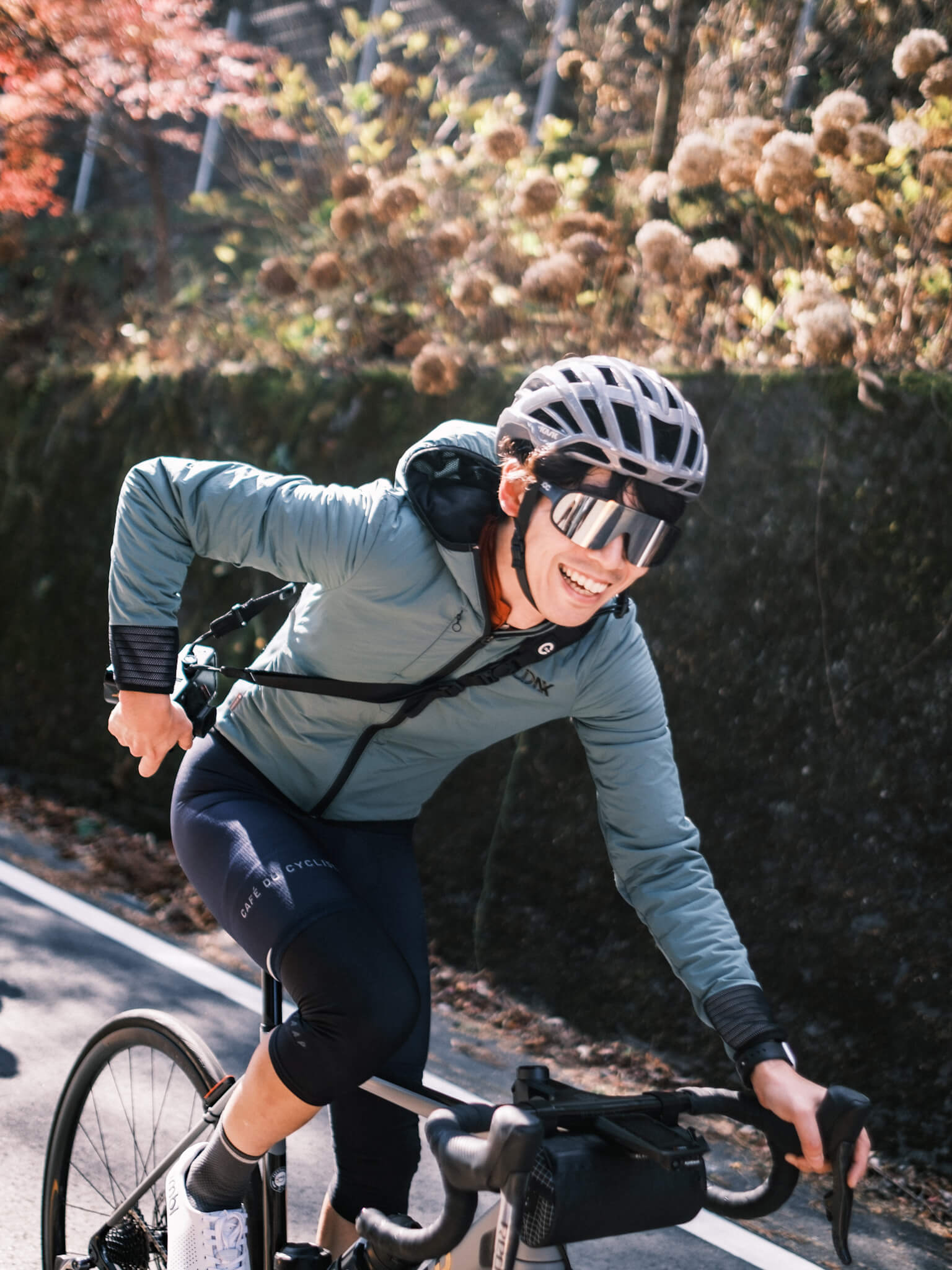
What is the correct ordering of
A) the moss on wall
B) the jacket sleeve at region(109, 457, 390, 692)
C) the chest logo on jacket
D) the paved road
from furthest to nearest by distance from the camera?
1. the moss on wall
2. the paved road
3. the chest logo on jacket
4. the jacket sleeve at region(109, 457, 390, 692)

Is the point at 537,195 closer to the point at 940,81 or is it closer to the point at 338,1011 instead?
the point at 940,81

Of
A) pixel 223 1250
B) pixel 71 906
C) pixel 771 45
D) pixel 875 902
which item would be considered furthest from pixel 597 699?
pixel 771 45

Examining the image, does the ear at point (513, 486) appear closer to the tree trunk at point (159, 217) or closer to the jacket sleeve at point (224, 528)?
the jacket sleeve at point (224, 528)

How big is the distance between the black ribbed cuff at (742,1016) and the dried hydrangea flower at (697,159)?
542 centimetres

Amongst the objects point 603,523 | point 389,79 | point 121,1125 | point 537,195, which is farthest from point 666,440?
point 389,79

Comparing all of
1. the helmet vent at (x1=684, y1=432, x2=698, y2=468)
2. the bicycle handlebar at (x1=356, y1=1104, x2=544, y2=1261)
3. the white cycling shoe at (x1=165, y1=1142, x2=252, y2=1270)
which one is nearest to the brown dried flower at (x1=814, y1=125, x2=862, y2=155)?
the helmet vent at (x1=684, y1=432, x2=698, y2=468)

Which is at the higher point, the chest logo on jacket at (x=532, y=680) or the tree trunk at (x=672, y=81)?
the tree trunk at (x=672, y=81)

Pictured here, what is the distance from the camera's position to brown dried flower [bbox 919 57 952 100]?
19.4 feet

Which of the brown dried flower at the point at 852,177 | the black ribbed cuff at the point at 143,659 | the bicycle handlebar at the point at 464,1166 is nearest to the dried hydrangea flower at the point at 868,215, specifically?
the brown dried flower at the point at 852,177

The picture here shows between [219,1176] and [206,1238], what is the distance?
11cm

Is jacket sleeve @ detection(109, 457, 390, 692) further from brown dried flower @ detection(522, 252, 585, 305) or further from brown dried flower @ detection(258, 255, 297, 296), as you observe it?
brown dried flower @ detection(258, 255, 297, 296)

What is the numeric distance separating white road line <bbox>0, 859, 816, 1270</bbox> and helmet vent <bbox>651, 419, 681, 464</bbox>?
6.60ft

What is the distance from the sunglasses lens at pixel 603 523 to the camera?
2283 mm

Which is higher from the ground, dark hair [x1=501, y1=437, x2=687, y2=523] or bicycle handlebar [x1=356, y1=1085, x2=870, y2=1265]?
dark hair [x1=501, y1=437, x2=687, y2=523]
